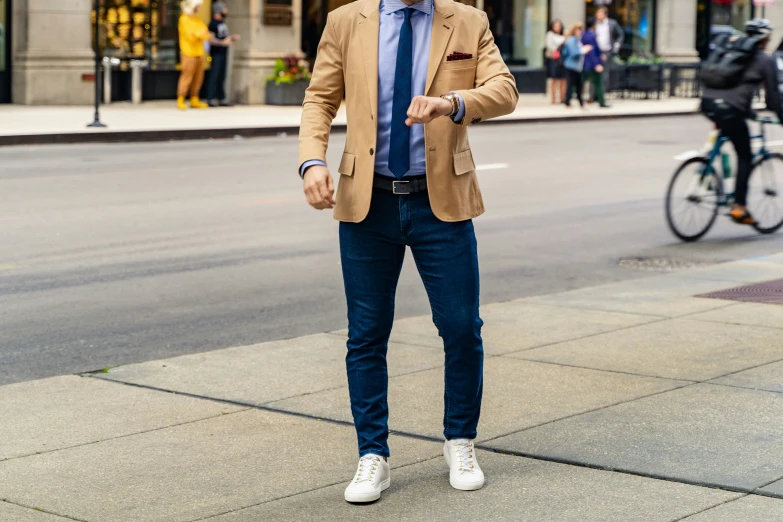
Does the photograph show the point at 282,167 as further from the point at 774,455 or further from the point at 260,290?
the point at 774,455

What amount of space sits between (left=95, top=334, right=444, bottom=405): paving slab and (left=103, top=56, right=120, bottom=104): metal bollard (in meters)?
22.3

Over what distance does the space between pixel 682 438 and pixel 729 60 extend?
6.34 m

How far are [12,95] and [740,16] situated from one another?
88.2 ft

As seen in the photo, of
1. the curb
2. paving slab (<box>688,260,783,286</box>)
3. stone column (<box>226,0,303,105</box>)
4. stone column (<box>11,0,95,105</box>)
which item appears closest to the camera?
paving slab (<box>688,260,783,286</box>)

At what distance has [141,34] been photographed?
2947 centimetres

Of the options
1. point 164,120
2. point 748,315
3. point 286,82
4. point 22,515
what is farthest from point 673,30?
point 22,515

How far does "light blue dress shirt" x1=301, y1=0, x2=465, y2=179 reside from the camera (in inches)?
184

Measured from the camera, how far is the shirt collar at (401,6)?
4688 millimetres

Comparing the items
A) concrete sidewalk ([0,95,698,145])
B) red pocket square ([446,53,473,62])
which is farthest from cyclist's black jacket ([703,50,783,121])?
concrete sidewalk ([0,95,698,145])

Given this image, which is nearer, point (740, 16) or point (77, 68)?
point (77, 68)

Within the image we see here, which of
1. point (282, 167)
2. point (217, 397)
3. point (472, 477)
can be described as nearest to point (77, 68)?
point (282, 167)

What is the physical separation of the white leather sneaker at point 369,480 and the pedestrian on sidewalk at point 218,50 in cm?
2392

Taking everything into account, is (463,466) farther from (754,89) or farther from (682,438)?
(754,89)

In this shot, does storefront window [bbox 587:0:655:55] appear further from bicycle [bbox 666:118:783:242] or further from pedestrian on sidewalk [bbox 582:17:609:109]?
bicycle [bbox 666:118:783:242]
